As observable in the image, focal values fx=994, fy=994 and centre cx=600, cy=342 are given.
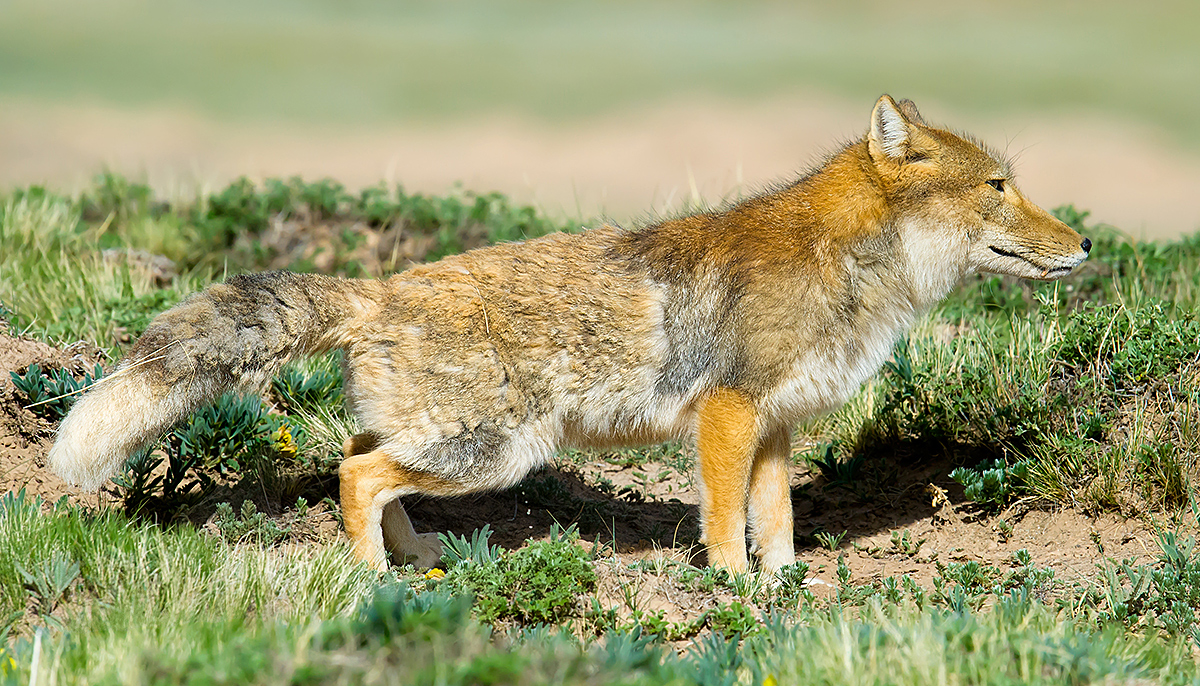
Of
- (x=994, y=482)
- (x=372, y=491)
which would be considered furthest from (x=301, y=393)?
(x=994, y=482)

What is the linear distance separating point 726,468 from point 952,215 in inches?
74.6

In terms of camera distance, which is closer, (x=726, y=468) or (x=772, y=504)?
(x=726, y=468)

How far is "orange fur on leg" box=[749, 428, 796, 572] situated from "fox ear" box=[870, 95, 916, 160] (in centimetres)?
171

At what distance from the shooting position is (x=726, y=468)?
530 centimetres

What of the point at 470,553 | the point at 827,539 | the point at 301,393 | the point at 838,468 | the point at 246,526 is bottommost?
the point at 827,539

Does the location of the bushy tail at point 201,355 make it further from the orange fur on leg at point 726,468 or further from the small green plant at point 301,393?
the orange fur on leg at point 726,468

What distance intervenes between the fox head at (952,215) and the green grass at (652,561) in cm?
109

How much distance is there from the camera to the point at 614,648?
12.1 ft

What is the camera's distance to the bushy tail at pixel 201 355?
460 centimetres

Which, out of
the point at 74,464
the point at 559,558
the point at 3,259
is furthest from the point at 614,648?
the point at 3,259

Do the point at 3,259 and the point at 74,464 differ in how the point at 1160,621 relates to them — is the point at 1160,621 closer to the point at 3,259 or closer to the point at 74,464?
the point at 74,464

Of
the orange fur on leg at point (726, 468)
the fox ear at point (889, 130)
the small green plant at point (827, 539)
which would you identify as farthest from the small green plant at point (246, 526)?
the fox ear at point (889, 130)

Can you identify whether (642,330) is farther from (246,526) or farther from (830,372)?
(246,526)

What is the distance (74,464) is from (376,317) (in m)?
1.56
